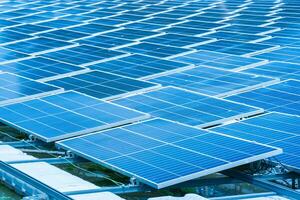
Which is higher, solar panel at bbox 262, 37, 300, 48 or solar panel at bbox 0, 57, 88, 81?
solar panel at bbox 0, 57, 88, 81

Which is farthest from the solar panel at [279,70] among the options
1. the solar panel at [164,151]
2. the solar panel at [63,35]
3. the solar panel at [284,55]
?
the solar panel at [63,35]

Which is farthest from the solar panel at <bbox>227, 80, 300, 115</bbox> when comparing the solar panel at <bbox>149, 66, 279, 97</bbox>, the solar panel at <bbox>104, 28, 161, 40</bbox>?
the solar panel at <bbox>104, 28, 161, 40</bbox>

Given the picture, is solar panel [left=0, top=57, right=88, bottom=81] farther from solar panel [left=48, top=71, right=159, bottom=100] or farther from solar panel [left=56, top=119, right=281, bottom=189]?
solar panel [left=56, top=119, right=281, bottom=189]

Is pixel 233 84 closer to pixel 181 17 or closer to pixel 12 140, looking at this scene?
pixel 12 140

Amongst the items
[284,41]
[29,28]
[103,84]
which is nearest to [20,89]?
[103,84]

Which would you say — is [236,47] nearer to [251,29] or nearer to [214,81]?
[251,29]

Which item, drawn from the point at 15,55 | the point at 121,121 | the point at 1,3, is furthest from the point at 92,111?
the point at 1,3

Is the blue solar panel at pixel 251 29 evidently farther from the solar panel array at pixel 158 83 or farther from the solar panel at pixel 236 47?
the solar panel at pixel 236 47
